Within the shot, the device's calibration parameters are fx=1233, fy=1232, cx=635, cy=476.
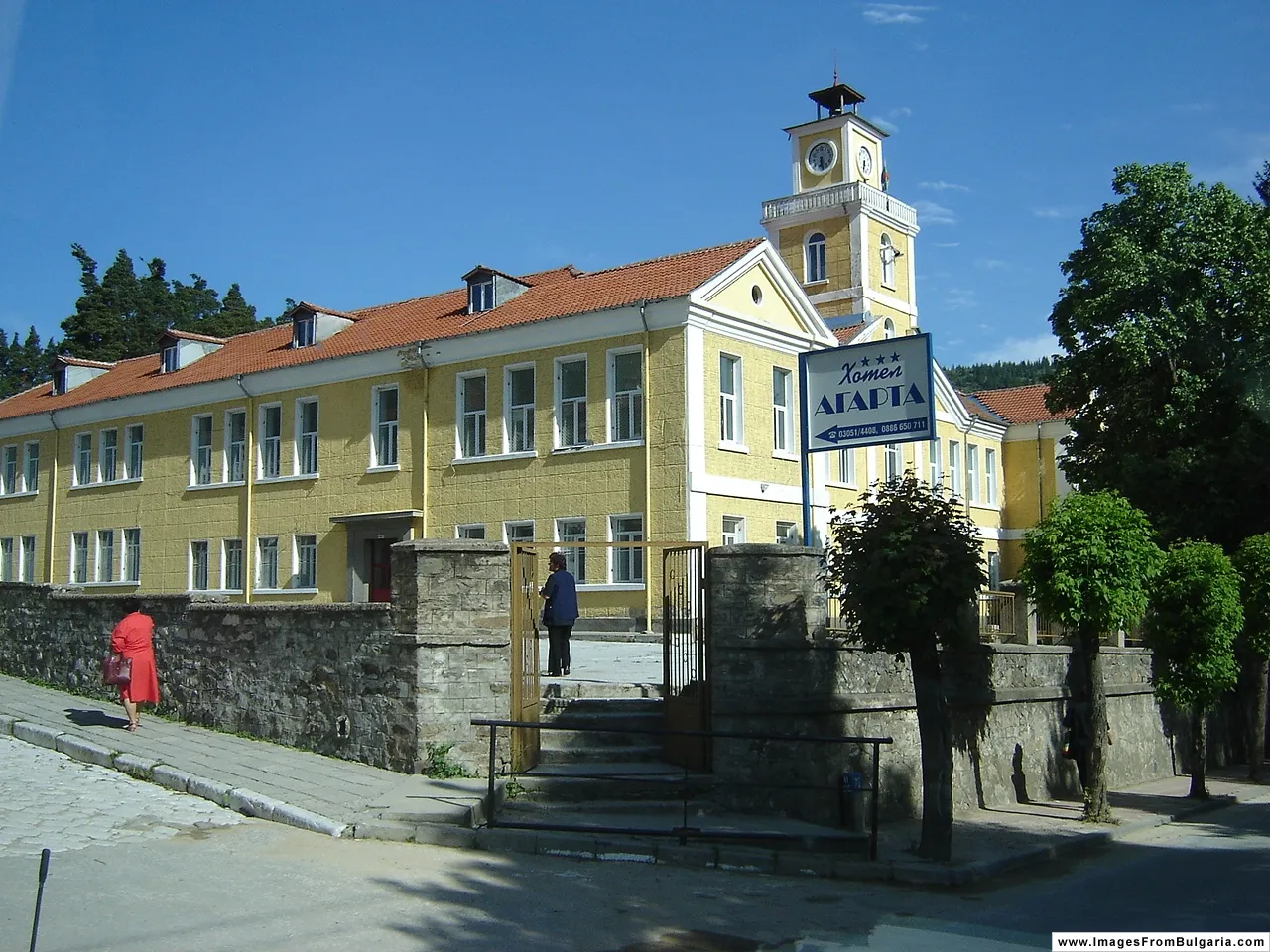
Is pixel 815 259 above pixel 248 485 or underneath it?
above

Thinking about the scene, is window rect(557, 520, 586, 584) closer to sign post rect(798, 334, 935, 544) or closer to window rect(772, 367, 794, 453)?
window rect(772, 367, 794, 453)

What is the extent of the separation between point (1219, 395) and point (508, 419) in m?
15.3

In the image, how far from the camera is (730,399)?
26.5 metres

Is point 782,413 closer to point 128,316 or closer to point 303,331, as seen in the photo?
point 303,331

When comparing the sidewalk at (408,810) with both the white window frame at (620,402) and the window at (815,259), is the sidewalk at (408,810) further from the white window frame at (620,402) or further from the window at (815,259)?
the window at (815,259)

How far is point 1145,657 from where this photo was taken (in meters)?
21.2

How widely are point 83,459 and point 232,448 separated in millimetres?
6941

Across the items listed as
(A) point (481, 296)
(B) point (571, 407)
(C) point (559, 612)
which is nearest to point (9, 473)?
(A) point (481, 296)

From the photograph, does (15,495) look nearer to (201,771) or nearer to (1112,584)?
(201,771)

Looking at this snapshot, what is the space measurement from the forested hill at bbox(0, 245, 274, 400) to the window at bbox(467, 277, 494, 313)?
1267 inches

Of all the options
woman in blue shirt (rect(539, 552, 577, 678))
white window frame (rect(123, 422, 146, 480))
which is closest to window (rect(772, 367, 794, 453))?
woman in blue shirt (rect(539, 552, 577, 678))

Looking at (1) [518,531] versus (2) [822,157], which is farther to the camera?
(2) [822,157]

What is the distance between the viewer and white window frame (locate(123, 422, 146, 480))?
3488 cm

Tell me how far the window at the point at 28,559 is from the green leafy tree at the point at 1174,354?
30.0 metres
